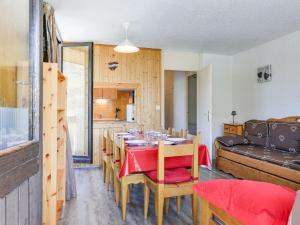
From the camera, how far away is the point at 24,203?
1488 mm

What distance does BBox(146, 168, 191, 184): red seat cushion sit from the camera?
2.23m

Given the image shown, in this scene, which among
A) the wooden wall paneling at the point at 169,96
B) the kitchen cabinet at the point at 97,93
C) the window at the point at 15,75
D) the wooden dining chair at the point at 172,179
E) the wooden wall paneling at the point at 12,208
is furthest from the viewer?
the wooden wall paneling at the point at 169,96

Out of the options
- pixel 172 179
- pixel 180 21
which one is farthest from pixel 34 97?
pixel 180 21

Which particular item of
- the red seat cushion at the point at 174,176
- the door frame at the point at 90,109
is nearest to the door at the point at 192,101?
the door frame at the point at 90,109

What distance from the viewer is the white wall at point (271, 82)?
4.06 metres

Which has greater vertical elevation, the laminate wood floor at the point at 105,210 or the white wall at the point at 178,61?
the white wall at the point at 178,61

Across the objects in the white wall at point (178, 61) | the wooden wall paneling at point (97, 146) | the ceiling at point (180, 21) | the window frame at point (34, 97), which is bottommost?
the wooden wall paneling at point (97, 146)

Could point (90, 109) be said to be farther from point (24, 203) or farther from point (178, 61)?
point (24, 203)

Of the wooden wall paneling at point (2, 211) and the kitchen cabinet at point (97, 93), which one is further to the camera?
the kitchen cabinet at point (97, 93)

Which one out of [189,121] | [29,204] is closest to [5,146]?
[29,204]

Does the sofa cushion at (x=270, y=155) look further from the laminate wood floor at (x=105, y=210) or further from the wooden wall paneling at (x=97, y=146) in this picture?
the wooden wall paneling at (x=97, y=146)

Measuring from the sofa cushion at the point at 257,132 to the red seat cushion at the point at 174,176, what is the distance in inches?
90.0

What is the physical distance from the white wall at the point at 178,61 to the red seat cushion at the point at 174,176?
2.83 metres

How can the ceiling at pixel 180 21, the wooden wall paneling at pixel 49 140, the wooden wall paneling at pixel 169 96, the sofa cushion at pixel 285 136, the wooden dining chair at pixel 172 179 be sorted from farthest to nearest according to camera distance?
the wooden wall paneling at pixel 169 96, the sofa cushion at pixel 285 136, the ceiling at pixel 180 21, the wooden dining chair at pixel 172 179, the wooden wall paneling at pixel 49 140
